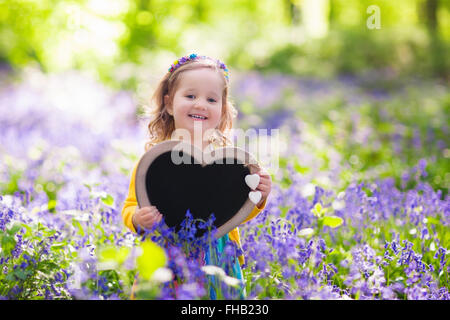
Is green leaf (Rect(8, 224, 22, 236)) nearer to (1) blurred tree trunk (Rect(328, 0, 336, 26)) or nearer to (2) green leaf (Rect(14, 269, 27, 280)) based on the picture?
(2) green leaf (Rect(14, 269, 27, 280))

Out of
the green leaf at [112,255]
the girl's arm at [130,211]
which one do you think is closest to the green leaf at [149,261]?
the green leaf at [112,255]

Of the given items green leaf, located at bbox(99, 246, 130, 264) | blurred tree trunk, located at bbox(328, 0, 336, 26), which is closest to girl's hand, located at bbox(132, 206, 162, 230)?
green leaf, located at bbox(99, 246, 130, 264)

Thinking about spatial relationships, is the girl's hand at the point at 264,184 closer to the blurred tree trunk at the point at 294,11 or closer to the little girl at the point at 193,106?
the little girl at the point at 193,106

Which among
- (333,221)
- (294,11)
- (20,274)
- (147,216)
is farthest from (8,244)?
→ (294,11)

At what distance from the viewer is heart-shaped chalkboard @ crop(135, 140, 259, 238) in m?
1.91

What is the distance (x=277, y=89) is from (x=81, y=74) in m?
4.06

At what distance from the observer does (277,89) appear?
30.8ft

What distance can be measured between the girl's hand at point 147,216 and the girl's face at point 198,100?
1.64ft

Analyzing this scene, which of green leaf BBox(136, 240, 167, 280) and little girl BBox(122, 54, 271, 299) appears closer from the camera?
green leaf BBox(136, 240, 167, 280)

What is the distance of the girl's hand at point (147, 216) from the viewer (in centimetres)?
190

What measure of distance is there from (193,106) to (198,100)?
4 centimetres

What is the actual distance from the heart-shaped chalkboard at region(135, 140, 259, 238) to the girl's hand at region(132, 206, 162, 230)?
28 millimetres

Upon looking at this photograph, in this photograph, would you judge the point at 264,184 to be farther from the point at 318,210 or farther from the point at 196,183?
the point at 318,210

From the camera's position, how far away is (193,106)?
2158 mm
